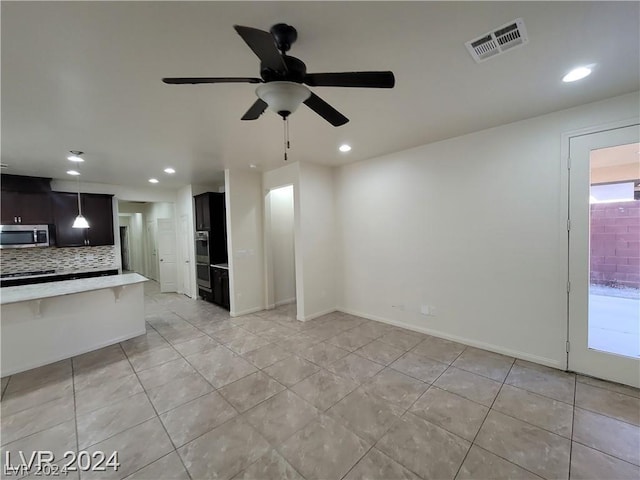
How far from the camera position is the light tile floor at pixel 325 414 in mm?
1803

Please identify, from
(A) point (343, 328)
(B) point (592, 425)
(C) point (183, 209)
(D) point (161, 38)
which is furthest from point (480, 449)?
(C) point (183, 209)

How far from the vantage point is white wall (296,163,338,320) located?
4.57 meters

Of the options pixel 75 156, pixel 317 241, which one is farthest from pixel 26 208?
pixel 317 241

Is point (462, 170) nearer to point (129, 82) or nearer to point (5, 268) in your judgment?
point (129, 82)

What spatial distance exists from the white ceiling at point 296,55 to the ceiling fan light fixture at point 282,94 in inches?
13.6

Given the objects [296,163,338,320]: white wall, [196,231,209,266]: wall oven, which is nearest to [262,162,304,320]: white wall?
[296,163,338,320]: white wall

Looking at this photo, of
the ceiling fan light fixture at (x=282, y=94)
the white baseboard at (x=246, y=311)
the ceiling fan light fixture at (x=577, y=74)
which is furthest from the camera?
the white baseboard at (x=246, y=311)

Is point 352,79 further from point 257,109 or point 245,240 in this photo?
point 245,240

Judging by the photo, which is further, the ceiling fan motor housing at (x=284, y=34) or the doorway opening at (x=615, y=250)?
the doorway opening at (x=615, y=250)

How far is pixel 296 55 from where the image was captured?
70.8 inches

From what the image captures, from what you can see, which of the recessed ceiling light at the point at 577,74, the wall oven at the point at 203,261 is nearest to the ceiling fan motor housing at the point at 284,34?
the recessed ceiling light at the point at 577,74

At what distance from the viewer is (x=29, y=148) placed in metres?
3.36

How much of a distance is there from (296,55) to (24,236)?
5.94 metres

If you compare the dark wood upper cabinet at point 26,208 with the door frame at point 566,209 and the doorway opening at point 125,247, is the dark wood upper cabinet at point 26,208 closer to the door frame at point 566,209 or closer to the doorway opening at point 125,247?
the doorway opening at point 125,247
